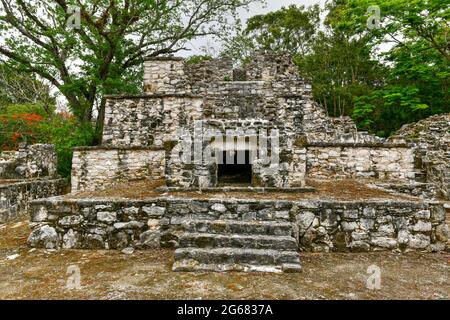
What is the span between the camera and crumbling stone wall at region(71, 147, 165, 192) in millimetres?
8250

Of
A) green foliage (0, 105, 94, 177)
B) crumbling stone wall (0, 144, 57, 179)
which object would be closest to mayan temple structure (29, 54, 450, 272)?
crumbling stone wall (0, 144, 57, 179)

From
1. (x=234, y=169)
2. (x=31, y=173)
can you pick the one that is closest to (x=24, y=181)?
(x=31, y=173)

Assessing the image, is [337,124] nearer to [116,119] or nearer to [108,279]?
[116,119]

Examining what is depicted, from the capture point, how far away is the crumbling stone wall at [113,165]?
825 centimetres

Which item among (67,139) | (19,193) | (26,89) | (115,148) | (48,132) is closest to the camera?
(19,193)

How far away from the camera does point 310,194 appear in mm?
4855

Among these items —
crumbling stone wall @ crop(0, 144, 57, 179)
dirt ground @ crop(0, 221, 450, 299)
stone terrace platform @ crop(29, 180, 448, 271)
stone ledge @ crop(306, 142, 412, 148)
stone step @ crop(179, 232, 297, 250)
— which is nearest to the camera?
dirt ground @ crop(0, 221, 450, 299)

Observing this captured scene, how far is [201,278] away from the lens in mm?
3041

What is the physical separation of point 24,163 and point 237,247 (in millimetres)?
7855

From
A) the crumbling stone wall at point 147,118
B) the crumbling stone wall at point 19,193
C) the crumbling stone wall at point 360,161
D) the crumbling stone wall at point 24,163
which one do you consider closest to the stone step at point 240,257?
the crumbling stone wall at point 19,193

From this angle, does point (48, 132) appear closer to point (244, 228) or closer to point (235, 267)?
point (244, 228)

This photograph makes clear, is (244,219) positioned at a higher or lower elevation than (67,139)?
lower

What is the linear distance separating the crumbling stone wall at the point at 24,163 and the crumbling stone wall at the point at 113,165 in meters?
1.28

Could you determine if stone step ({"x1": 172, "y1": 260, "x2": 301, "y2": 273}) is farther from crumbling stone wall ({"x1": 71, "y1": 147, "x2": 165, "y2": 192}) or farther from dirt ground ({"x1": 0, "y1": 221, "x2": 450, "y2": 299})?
crumbling stone wall ({"x1": 71, "y1": 147, "x2": 165, "y2": 192})
